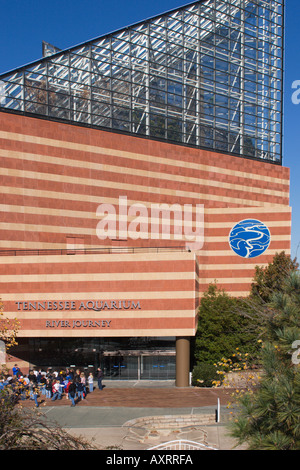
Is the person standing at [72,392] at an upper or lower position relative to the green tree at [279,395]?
lower

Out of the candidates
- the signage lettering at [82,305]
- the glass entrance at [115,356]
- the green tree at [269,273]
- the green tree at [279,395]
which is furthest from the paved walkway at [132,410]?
the green tree at [279,395]

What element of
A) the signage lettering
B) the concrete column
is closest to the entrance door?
the concrete column

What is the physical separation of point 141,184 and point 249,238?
38.9 feet

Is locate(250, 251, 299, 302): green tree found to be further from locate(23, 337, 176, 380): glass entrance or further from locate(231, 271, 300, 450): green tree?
locate(231, 271, 300, 450): green tree

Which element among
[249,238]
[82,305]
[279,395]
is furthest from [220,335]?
[279,395]

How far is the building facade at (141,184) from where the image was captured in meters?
35.8

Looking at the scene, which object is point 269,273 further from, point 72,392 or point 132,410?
point 72,392

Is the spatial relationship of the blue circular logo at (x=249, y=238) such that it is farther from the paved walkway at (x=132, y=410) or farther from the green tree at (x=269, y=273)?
the paved walkway at (x=132, y=410)

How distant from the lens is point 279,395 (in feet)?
25.6

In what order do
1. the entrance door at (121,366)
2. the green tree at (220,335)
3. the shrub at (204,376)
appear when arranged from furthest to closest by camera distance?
1. the green tree at (220,335)
2. the entrance door at (121,366)
3. the shrub at (204,376)

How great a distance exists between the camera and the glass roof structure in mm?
41688

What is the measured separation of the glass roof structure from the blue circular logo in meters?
9.78

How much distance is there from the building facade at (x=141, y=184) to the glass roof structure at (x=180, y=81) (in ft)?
0.48
